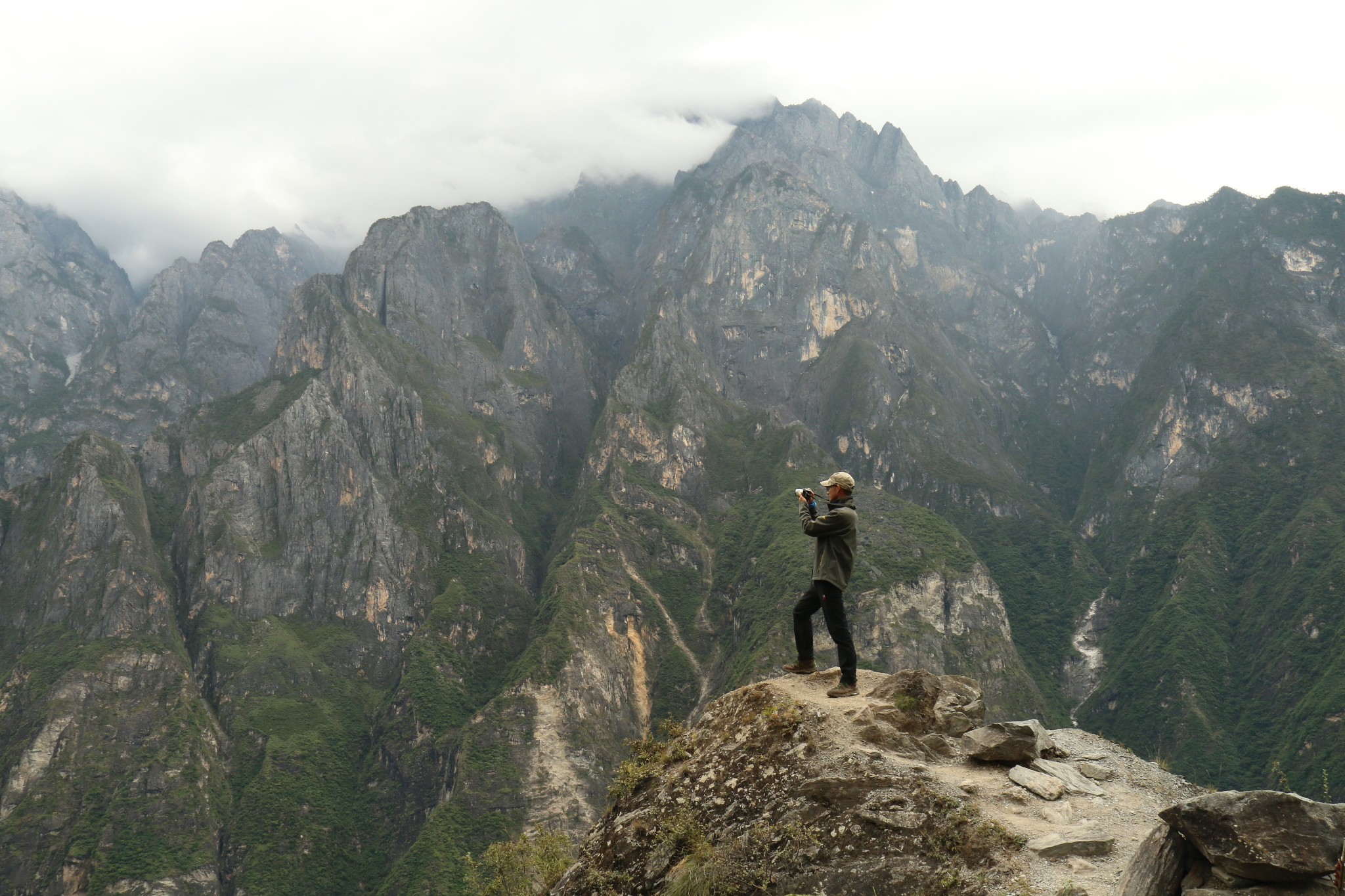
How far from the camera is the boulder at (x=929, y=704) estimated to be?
1495 cm

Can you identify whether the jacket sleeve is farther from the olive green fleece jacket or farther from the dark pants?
the dark pants

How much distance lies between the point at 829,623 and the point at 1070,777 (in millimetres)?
4358

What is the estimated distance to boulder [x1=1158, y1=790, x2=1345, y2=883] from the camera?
29.2ft

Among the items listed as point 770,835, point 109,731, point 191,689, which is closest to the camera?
point 770,835

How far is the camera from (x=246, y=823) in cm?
15388

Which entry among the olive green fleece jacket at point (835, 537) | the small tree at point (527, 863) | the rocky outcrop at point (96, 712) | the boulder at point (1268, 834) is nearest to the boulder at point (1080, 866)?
the boulder at point (1268, 834)

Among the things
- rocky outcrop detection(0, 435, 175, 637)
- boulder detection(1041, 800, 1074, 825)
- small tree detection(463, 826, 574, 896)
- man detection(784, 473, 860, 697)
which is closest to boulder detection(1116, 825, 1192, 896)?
boulder detection(1041, 800, 1074, 825)

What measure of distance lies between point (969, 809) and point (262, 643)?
199022mm

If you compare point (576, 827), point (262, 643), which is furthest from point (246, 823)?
point (576, 827)

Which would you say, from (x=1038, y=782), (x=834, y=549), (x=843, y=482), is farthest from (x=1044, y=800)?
(x=843, y=482)

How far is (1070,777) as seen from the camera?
568 inches

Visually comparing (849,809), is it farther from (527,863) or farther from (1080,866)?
(527,863)

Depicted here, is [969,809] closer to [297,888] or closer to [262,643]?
[297,888]

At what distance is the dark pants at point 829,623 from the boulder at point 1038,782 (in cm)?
287
